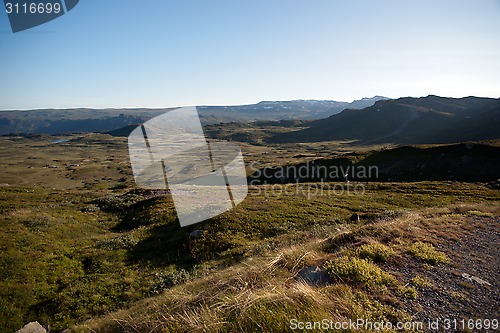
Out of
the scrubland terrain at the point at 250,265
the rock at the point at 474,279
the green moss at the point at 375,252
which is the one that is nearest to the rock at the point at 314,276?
the scrubland terrain at the point at 250,265

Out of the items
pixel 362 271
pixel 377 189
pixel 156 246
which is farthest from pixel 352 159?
pixel 362 271

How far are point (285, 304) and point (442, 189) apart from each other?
4954cm

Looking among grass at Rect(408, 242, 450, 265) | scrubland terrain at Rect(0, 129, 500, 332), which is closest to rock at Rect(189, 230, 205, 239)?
scrubland terrain at Rect(0, 129, 500, 332)

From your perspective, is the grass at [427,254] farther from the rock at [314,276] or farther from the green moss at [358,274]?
the rock at [314,276]

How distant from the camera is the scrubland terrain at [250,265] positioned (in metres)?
7.13

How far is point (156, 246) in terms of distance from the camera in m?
24.0

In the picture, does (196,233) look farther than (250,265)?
Yes

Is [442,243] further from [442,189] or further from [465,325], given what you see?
[442,189]

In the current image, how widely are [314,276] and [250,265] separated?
3.98 meters

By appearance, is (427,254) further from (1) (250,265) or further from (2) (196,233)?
(2) (196,233)

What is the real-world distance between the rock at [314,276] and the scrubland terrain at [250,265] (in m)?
0.09

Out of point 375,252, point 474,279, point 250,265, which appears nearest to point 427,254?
point 474,279

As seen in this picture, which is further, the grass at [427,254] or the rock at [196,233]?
the rock at [196,233]

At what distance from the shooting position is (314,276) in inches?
351
